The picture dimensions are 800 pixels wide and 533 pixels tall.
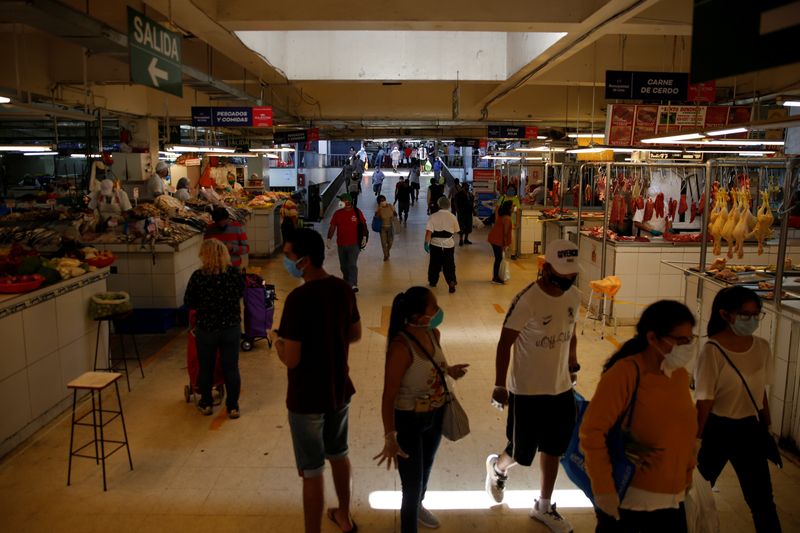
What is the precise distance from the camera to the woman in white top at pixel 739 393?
361 cm

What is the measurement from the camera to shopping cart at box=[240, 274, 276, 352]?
25.5 ft

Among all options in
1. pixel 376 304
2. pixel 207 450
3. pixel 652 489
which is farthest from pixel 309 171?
pixel 652 489

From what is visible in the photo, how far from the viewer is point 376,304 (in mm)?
10672

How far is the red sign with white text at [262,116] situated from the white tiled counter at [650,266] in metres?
6.51

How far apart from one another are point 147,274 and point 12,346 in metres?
3.97

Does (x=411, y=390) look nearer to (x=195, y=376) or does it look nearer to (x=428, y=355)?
(x=428, y=355)

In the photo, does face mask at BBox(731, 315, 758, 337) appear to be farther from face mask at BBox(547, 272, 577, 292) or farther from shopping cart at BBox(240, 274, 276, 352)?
shopping cart at BBox(240, 274, 276, 352)

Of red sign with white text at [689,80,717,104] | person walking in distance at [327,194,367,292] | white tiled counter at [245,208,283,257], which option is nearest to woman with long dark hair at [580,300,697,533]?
person walking in distance at [327,194,367,292]

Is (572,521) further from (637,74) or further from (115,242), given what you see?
(115,242)

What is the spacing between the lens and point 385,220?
561 inches

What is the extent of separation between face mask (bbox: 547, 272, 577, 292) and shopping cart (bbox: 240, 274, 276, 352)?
4.62 metres

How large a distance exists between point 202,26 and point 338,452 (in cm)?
550

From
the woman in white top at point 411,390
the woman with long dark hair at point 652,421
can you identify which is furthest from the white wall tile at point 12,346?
the woman with long dark hair at point 652,421

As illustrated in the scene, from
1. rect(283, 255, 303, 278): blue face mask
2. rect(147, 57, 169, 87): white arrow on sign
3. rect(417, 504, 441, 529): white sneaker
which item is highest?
rect(147, 57, 169, 87): white arrow on sign
